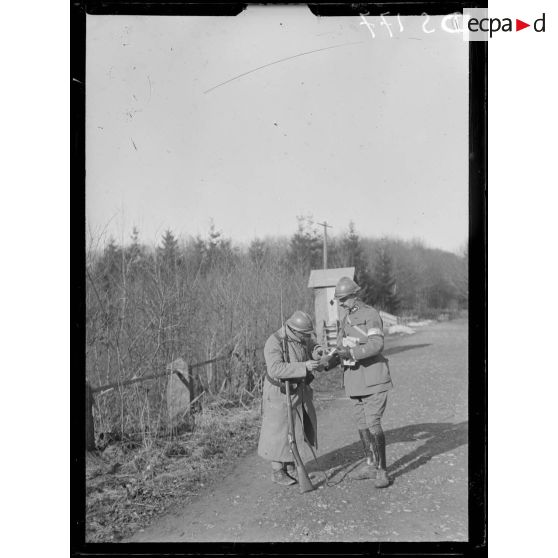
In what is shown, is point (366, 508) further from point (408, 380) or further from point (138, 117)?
point (138, 117)

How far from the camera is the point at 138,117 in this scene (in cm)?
384

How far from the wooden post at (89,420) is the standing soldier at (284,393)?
1.62m

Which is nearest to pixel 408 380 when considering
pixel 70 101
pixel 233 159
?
pixel 233 159

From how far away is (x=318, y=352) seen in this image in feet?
13.7

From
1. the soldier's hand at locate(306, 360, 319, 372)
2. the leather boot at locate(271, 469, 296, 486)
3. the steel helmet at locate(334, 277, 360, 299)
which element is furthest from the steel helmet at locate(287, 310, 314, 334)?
the leather boot at locate(271, 469, 296, 486)

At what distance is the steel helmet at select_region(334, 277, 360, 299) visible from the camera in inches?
165

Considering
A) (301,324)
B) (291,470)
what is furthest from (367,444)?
(301,324)

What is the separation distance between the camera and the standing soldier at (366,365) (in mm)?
4062

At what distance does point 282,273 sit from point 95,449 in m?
2.58

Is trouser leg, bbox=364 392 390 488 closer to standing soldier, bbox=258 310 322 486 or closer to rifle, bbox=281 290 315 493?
standing soldier, bbox=258 310 322 486

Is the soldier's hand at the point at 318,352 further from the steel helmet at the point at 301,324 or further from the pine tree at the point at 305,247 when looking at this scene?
the pine tree at the point at 305,247

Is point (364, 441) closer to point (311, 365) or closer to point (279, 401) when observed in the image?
point (279, 401)

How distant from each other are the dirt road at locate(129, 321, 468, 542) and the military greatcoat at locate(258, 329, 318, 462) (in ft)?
0.91

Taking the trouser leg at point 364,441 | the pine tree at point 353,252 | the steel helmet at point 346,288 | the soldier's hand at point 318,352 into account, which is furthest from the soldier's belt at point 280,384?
the pine tree at point 353,252
